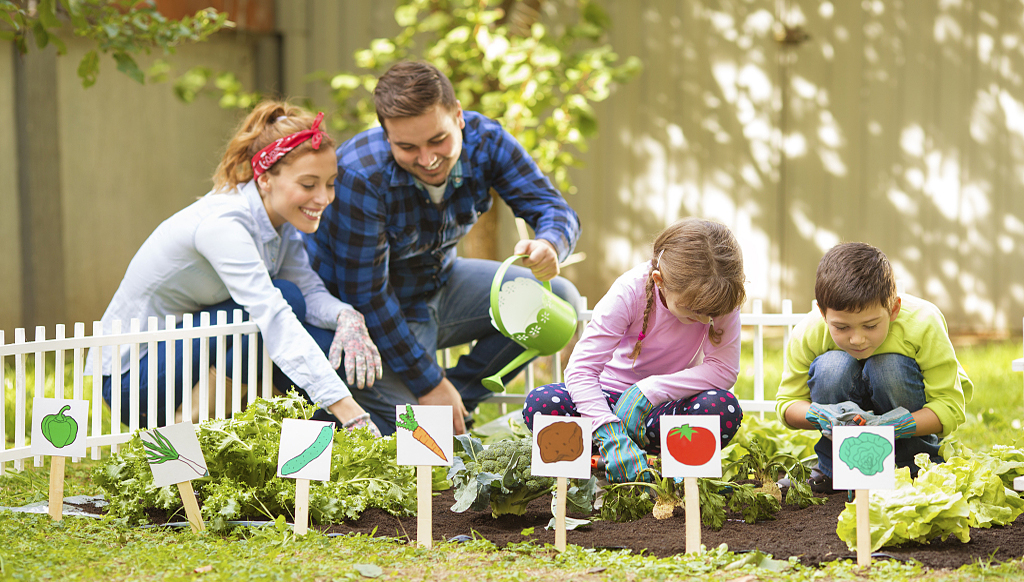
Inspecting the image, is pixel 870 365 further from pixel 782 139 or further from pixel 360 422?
pixel 782 139

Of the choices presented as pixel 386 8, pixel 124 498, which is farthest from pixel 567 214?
pixel 386 8

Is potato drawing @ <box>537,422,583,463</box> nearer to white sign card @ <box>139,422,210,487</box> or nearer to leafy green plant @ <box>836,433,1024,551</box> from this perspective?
leafy green plant @ <box>836,433,1024,551</box>

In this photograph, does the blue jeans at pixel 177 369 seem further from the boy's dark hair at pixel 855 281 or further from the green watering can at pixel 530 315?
the boy's dark hair at pixel 855 281

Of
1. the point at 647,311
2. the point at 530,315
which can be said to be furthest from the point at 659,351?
the point at 530,315

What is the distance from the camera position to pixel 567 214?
10.8 feet

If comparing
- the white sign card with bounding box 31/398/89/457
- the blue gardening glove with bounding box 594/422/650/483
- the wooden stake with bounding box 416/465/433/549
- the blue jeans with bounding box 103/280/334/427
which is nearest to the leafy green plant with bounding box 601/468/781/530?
the blue gardening glove with bounding box 594/422/650/483

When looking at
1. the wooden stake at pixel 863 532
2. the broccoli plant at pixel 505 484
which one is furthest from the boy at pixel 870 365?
the broccoli plant at pixel 505 484

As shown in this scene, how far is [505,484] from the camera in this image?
2.19 metres

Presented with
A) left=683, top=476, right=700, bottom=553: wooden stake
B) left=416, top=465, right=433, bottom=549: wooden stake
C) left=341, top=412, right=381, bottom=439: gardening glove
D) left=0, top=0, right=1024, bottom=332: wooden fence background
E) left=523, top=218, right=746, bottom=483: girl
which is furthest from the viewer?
left=0, top=0, right=1024, bottom=332: wooden fence background

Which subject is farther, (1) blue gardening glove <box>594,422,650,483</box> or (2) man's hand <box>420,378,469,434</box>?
(2) man's hand <box>420,378,469,434</box>

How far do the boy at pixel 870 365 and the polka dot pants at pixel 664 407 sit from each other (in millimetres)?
194

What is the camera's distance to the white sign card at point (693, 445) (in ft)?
6.31

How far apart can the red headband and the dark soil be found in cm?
124

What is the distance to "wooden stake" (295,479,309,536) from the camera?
204 cm
